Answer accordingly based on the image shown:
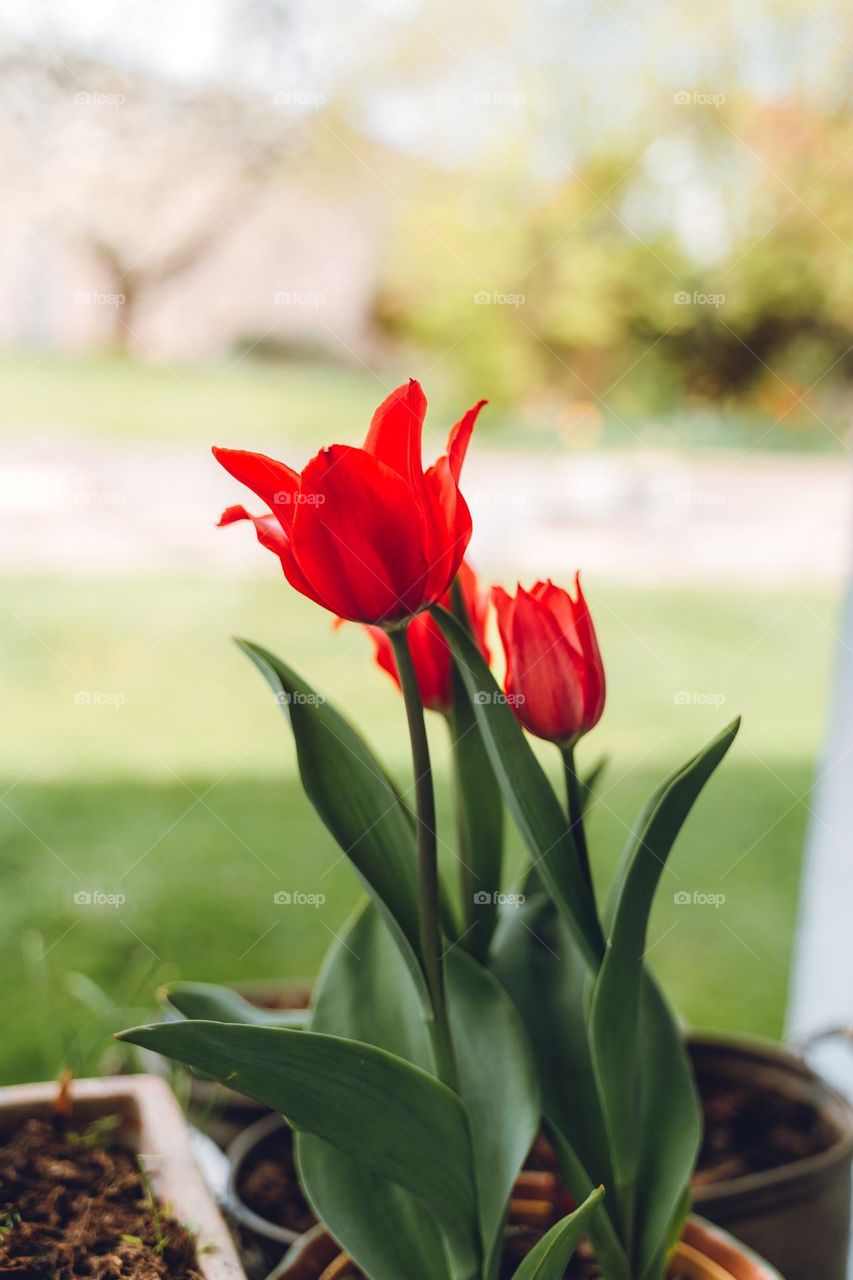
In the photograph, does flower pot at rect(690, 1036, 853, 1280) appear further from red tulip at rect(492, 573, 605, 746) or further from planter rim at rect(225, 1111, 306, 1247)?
red tulip at rect(492, 573, 605, 746)

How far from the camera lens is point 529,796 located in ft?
1.63

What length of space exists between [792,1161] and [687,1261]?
0.91ft

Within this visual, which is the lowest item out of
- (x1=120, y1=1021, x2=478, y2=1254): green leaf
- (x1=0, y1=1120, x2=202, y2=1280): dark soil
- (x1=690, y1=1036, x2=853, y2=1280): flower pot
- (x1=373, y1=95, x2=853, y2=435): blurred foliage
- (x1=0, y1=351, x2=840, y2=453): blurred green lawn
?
(x1=690, y1=1036, x2=853, y2=1280): flower pot

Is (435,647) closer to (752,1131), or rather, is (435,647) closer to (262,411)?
(752,1131)

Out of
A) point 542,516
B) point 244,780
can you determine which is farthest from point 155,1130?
point 542,516

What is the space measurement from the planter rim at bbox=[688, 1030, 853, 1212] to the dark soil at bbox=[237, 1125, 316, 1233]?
0.26 meters

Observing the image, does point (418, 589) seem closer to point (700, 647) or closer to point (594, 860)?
point (594, 860)

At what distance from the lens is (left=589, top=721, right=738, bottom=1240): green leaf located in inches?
19.1

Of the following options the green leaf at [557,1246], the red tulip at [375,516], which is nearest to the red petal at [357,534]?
the red tulip at [375,516]

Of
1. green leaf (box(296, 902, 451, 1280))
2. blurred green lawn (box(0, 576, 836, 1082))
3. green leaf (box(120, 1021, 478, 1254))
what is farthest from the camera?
blurred green lawn (box(0, 576, 836, 1082))

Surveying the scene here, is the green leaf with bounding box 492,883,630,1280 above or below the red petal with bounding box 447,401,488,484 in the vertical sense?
below

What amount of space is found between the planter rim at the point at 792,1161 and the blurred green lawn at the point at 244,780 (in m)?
0.10

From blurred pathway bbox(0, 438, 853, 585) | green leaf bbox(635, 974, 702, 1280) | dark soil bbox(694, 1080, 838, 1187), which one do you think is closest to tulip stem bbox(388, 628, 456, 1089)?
green leaf bbox(635, 974, 702, 1280)

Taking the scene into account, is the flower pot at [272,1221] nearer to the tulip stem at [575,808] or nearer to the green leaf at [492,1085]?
the green leaf at [492,1085]
